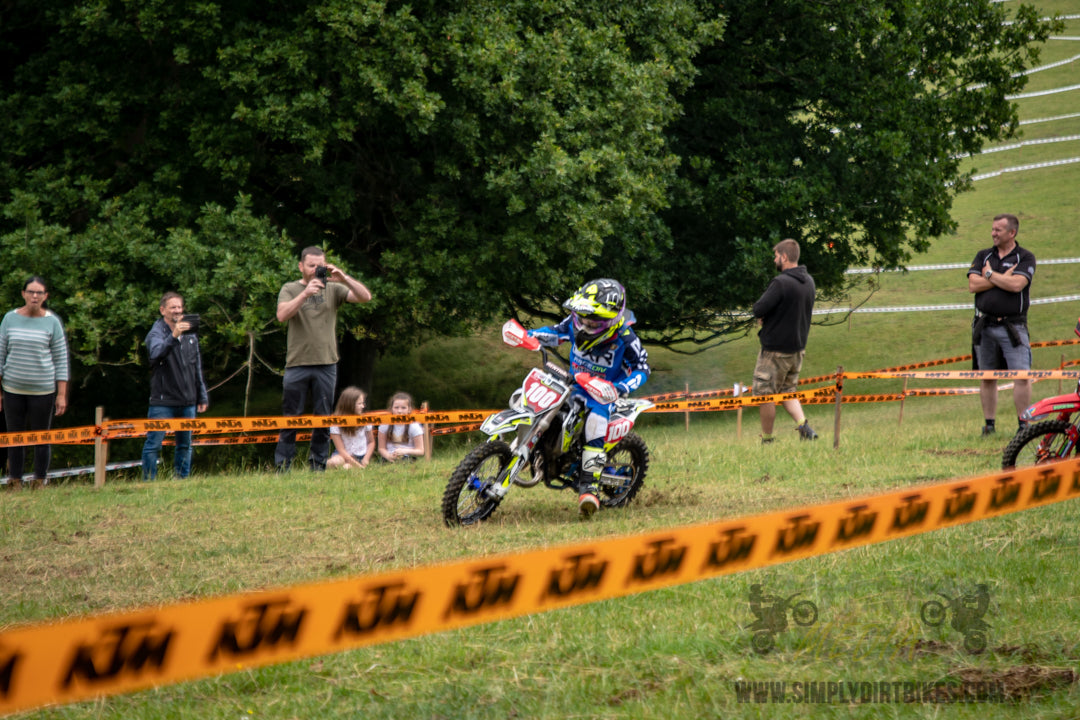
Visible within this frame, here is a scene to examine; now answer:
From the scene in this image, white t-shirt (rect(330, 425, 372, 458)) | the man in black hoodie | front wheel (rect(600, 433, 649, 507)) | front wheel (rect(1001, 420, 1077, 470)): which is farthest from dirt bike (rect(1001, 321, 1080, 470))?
white t-shirt (rect(330, 425, 372, 458))

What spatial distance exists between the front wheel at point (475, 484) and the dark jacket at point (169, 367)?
4.89 m

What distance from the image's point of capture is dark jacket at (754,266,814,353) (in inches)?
456

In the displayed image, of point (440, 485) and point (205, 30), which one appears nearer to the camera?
point (440, 485)

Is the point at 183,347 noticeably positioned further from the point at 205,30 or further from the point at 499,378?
the point at 499,378

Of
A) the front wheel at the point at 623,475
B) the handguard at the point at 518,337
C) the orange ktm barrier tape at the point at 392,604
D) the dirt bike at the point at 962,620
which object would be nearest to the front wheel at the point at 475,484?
the handguard at the point at 518,337

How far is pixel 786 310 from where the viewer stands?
1162cm

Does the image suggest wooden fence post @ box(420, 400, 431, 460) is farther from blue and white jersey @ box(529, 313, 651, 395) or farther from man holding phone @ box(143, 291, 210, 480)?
blue and white jersey @ box(529, 313, 651, 395)

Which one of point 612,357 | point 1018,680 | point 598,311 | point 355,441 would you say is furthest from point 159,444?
point 1018,680

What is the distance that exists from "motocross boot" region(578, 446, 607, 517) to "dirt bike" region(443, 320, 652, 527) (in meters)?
0.12

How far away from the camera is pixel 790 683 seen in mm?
3766

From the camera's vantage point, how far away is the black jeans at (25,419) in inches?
396

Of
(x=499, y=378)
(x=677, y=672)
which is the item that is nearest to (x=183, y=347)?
(x=677, y=672)

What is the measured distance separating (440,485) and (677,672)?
18.0ft

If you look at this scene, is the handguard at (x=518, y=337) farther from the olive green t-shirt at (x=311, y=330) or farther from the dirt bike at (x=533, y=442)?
the olive green t-shirt at (x=311, y=330)
